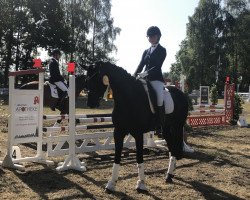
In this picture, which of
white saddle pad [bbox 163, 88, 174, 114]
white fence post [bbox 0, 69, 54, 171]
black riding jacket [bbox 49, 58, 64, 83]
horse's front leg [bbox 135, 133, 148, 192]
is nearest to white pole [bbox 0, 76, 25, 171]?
white fence post [bbox 0, 69, 54, 171]

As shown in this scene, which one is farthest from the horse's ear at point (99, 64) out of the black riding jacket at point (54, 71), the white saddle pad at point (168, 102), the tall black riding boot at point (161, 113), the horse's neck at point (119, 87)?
the black riding jacket at point (54, 71)

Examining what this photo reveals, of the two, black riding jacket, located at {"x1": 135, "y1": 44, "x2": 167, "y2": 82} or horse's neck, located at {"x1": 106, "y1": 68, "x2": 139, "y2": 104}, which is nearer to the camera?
horse's neck, located at {"x1": 106, "y1": 68, "x2": 139, "y2": 104}

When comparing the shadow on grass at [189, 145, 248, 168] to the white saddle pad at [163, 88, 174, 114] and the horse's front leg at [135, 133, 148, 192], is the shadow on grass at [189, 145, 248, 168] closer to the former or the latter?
the white saddle pad at [163, 88, 174, 114]

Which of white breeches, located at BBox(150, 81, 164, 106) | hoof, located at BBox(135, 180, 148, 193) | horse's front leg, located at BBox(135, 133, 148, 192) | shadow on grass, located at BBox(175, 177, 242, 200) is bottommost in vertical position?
shadow on grass, located at BBox(175, 177, 242, 200)

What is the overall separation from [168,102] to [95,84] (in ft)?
5.75

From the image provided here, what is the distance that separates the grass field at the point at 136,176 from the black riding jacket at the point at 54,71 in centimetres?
245

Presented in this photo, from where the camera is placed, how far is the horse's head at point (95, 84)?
244 inches

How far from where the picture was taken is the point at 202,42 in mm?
55469

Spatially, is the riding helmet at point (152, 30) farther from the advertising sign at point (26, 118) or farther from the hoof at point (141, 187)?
the advertising sign at point (26, 118)

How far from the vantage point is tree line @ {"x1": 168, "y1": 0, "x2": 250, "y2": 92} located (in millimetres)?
55969

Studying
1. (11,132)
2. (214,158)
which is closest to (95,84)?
(11,132)

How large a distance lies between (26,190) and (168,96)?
3101mm

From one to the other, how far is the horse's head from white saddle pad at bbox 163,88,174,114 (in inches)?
59.4

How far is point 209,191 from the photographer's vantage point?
256 inches
